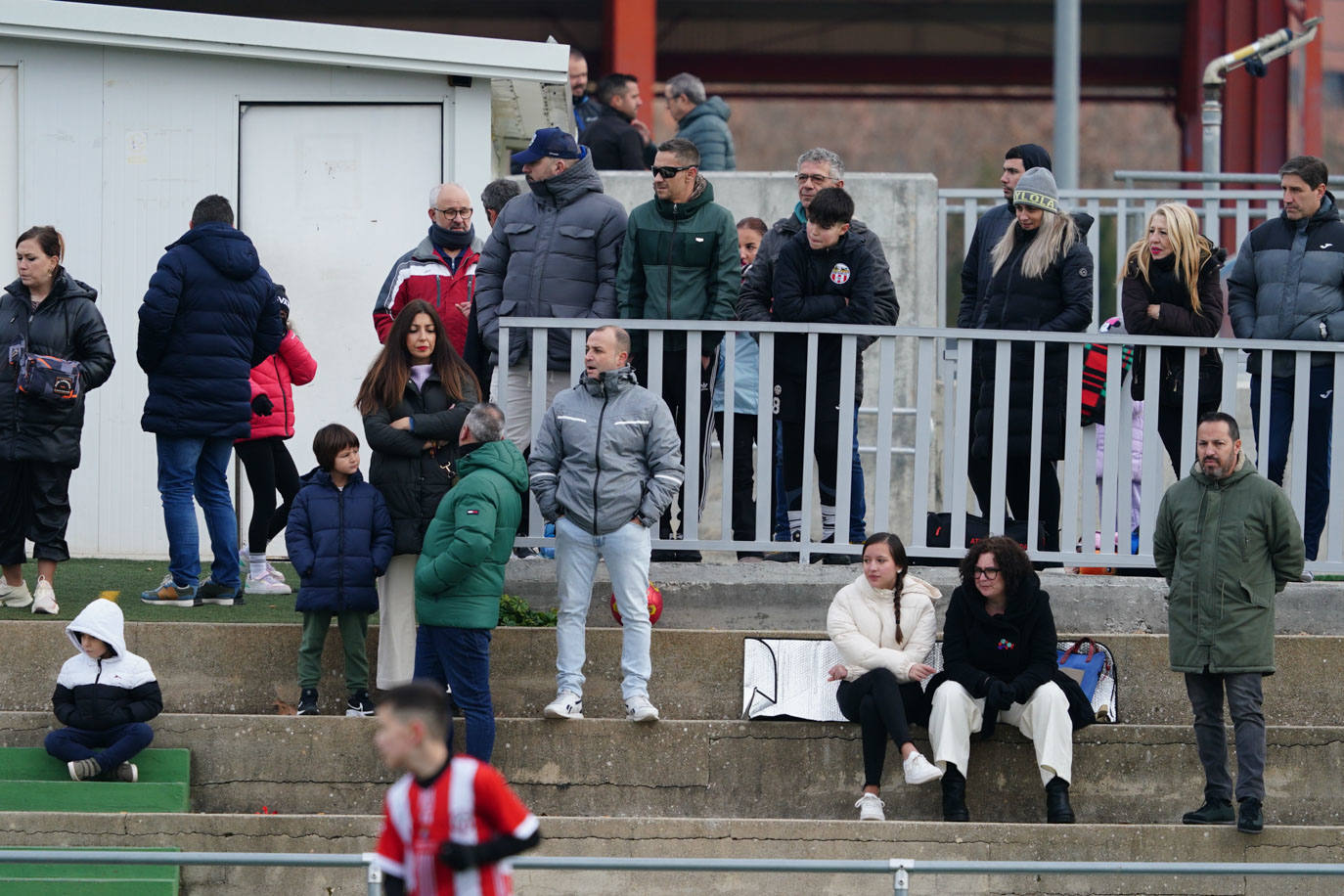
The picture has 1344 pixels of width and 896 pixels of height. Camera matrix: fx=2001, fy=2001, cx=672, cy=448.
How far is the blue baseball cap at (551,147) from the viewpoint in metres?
9.59

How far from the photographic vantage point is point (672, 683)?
9055 millimetres

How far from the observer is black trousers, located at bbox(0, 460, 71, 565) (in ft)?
30.7

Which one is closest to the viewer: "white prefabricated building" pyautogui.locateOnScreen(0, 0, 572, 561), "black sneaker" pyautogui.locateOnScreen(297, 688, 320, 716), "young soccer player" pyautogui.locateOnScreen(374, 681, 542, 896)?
"young soccer player" pyautogui.locateOnScreen(374, 681, 542, 896)

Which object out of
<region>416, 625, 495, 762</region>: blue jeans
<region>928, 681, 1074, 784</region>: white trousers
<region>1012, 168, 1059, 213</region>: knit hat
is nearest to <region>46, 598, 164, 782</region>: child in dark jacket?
<region>416, 625, 495, 762</region>: blue jeans

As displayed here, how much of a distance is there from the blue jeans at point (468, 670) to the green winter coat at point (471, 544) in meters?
0.07

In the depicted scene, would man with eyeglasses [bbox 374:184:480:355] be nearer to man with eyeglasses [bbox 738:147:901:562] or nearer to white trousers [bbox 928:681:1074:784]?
man with eyeglasses [bbox 738:147:901:562]

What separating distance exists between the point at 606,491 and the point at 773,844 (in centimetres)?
170

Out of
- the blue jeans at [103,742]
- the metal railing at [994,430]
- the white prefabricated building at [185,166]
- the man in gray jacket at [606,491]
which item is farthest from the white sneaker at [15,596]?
the man in gray jacket at [606,491]

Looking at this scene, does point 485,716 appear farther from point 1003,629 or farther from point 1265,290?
point 1265,290

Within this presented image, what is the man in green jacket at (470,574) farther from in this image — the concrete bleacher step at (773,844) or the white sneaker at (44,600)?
the white sneaker at (44,600)

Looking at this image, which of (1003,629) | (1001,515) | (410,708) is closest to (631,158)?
(1001,515)

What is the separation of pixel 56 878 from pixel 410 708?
3.07 meters

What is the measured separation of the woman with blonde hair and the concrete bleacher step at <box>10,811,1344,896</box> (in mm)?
2349

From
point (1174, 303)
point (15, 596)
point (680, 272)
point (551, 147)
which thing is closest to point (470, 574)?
point (680, 272)
